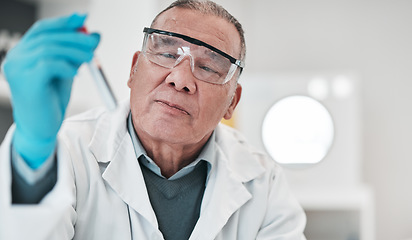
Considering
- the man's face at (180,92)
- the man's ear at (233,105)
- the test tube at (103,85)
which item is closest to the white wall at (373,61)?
the man's ear at (233,105)

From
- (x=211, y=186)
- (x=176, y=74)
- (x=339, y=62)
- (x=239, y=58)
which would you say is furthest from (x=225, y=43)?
(x=339, y=62)

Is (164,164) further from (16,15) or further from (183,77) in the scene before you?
(16,15)

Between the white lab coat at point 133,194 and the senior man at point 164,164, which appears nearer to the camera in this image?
the senior man at point 164,164

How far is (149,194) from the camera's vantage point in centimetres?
136

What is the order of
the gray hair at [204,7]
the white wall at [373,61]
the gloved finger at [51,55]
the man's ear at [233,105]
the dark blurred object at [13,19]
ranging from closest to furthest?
the gloved finger at [51,55], the gray hair at [204,7], the man's ear at [233,105], the dark blurred object at [13,19], the white wall at [373,61]

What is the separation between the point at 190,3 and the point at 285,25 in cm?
222

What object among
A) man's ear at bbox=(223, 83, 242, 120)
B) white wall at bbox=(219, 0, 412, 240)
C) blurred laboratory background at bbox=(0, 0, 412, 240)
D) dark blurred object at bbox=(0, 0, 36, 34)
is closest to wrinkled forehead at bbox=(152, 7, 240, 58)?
man's ear at bbox=(223, 83, 242, 120)

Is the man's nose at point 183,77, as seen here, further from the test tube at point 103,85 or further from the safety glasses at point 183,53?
the test tube at point 103,85

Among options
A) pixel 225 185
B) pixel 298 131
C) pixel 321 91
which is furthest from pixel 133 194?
pixel 321 91

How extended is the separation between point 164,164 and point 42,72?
676 millimetres

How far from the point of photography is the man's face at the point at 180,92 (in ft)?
4.13

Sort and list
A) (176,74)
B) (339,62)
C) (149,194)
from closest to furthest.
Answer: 1. (176,74)
2. (149,194)
3. (339,62)

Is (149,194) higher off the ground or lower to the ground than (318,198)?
higher

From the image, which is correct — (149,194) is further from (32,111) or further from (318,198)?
(318,198)
